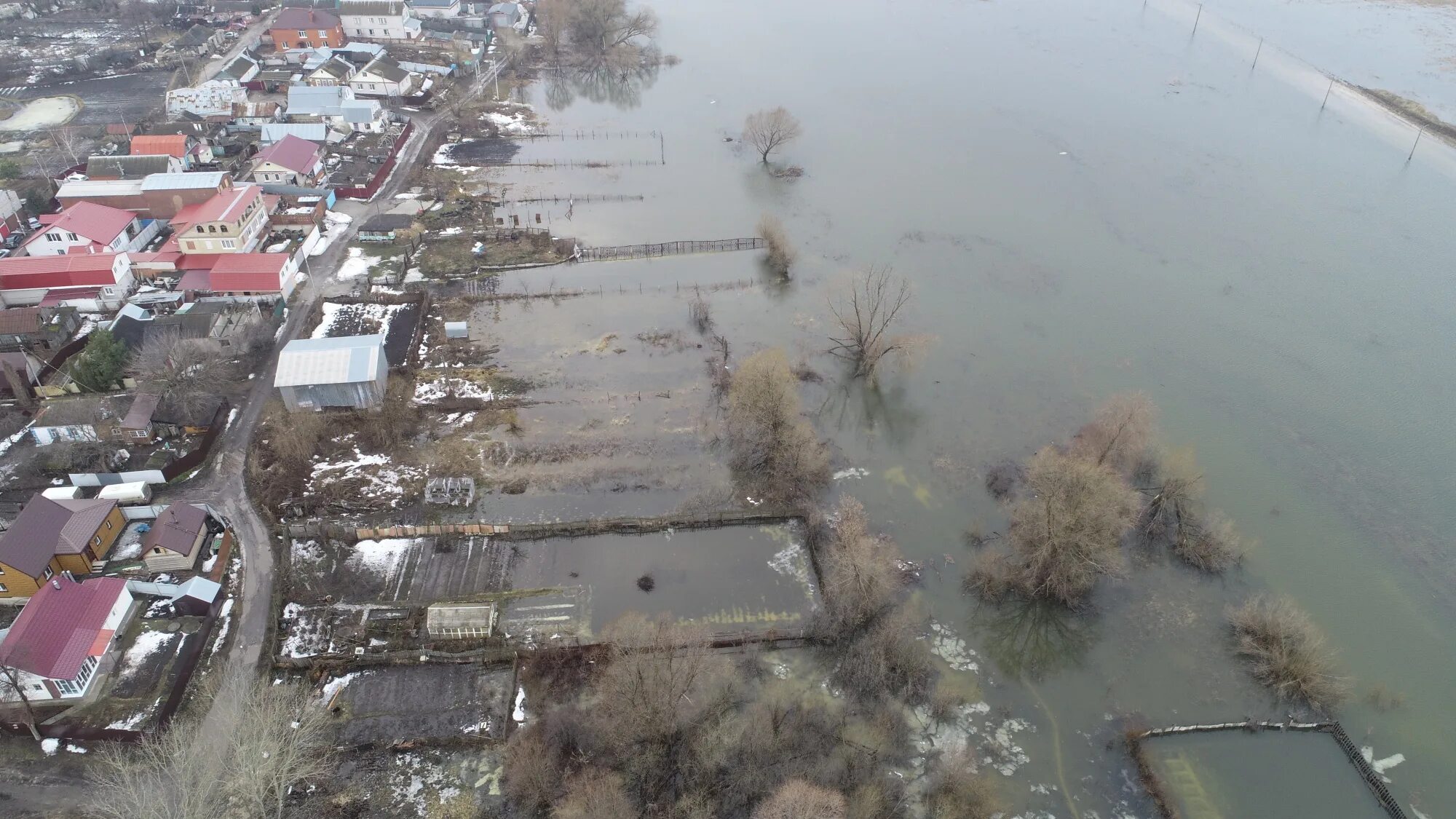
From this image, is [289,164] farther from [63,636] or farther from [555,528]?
[63,636]

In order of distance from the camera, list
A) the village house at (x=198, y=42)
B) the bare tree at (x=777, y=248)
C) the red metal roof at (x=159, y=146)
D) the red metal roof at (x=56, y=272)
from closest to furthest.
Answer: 1. the red metal roof at (x=56, y=272)
2. the bare tree at (x=777, y=248)
3. the red metal roof at (x=159, y=146)
4. the village house at (x=198, y=42)

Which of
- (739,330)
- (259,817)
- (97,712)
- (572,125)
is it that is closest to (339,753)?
(259,817)

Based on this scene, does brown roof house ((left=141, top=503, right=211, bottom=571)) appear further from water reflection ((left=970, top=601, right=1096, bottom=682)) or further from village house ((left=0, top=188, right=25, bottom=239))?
village house ((left=0, top=188, right=25, bottom=239))

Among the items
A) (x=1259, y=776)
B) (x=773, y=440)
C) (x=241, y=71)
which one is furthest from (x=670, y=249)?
(x=241, y=71)

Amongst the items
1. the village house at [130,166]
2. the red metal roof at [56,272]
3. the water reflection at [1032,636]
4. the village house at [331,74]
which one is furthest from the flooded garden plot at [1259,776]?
the village house at [331,74]

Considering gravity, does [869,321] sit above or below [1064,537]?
below

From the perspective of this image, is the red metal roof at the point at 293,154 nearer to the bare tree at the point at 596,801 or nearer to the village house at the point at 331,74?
the village house at the point at 331,74
